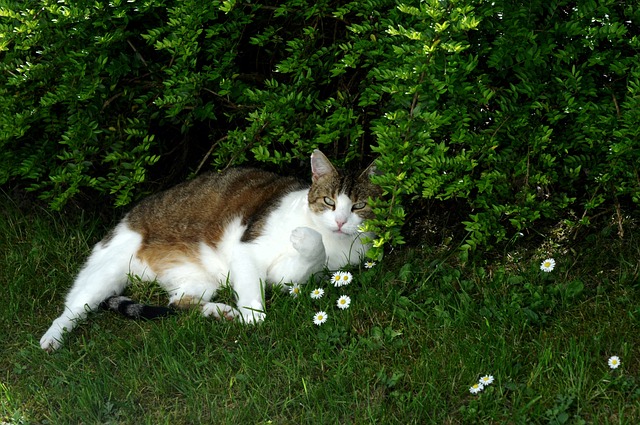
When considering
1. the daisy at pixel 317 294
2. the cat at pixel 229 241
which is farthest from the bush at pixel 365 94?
the daisy at pixel 317 294

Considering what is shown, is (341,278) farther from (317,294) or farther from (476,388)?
(476,388)

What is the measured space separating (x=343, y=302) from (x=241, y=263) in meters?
0.66

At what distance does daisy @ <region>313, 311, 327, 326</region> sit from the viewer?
13.2 ft

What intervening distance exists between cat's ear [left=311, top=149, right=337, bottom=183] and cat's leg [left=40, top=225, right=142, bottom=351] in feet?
3.69

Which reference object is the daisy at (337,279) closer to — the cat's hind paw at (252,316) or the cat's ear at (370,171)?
the cat's hind paw at (252,316)

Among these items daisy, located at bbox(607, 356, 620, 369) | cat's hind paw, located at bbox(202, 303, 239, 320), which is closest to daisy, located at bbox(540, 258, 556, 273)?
daisy, located at bbox(607, 356, 620, 369)

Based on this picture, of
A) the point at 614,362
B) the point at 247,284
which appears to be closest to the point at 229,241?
the point at 247,284

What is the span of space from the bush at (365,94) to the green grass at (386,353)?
31 cm

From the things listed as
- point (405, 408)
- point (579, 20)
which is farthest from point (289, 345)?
point (579, 20)

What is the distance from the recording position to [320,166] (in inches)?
181

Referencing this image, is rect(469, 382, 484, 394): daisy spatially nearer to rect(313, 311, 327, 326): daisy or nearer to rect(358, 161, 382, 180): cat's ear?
rect(313, 311, 327, 326): daisy

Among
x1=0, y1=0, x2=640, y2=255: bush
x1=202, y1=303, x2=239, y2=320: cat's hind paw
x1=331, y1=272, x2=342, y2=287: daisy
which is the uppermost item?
x1=0, y1=0, x2=640, y2=255: bush

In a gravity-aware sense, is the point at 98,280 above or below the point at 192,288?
above

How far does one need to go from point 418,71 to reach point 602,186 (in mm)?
1211
